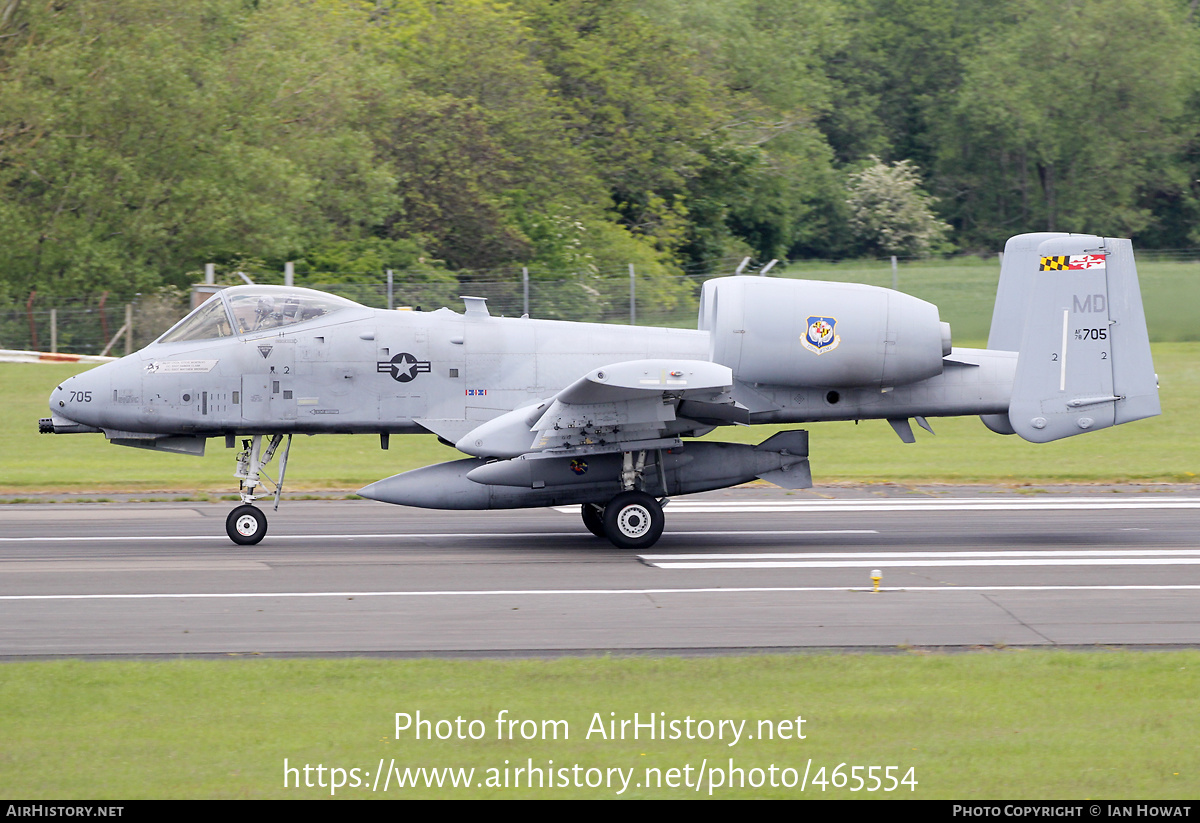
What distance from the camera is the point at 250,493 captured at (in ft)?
49.9

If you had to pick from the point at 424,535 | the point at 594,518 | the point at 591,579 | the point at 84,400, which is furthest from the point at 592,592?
the point at 84,400

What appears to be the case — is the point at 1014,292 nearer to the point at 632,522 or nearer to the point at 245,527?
the point at 632,522

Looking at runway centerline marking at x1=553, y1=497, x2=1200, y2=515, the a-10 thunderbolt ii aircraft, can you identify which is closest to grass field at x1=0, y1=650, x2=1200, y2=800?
the a-10 thunderbolt ii aircraft

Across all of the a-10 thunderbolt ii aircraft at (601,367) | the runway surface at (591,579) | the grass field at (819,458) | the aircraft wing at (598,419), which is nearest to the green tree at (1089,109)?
the grass field at (819,458)

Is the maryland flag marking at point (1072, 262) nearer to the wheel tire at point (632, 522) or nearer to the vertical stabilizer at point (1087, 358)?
the vertical stabilizer at point (1087, 358)

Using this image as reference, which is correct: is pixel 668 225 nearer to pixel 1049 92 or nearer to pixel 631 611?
pixel 1049 92

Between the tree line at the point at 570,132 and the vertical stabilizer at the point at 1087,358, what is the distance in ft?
58.9

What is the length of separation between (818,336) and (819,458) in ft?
32.8

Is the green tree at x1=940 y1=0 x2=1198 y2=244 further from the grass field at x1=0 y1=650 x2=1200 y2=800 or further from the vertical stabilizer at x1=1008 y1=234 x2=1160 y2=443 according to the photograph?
the grass field at x1=0 y1=650 x2=1200 y2=800

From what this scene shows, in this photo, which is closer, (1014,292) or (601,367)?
(601,367)

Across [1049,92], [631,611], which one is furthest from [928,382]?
[1049,92]

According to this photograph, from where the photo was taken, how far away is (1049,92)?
2447 inches

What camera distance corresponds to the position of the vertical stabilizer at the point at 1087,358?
49.4 feet
